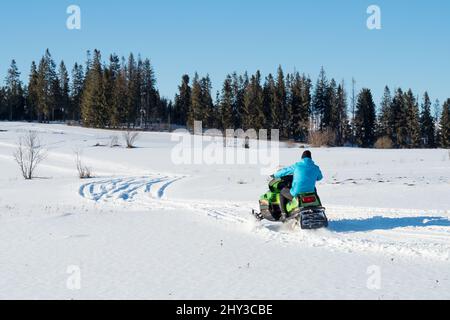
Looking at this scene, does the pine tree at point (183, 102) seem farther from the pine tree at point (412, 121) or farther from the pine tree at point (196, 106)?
the pine tree at point (412, 121)

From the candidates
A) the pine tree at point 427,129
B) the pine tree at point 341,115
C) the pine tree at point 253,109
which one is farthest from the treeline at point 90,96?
the pine tree at point 427,129

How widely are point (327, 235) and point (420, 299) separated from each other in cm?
415

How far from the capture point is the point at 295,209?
1082 cm

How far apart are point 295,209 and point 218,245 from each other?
7.45 feet

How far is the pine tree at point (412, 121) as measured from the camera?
7550 centimetres

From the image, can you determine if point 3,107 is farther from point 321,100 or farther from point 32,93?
point 321,100

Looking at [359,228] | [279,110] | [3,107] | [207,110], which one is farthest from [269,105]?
[359,228]

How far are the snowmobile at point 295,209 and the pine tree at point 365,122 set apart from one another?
72359 millimetres

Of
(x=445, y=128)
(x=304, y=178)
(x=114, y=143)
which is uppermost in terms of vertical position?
(x=445, y=128)

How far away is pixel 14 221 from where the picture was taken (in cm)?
1230

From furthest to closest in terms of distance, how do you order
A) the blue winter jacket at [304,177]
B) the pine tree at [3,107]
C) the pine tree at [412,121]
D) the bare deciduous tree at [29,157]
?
Result: the pine tree at [3,107], the pine tree at [412,121], the bare deciduous tree at [29,157], the blue winter jacket at [304,177]

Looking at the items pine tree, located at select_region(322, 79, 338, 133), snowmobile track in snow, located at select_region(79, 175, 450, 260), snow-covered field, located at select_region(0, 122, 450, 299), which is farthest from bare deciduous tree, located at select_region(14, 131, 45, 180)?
pine tree, located at select_region(322, 79, 338, 133)

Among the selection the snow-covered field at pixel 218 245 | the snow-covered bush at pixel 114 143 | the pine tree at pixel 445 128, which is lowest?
the snow-covered field at pixel 218 245

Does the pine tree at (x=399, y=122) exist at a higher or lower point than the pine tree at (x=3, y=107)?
lower
